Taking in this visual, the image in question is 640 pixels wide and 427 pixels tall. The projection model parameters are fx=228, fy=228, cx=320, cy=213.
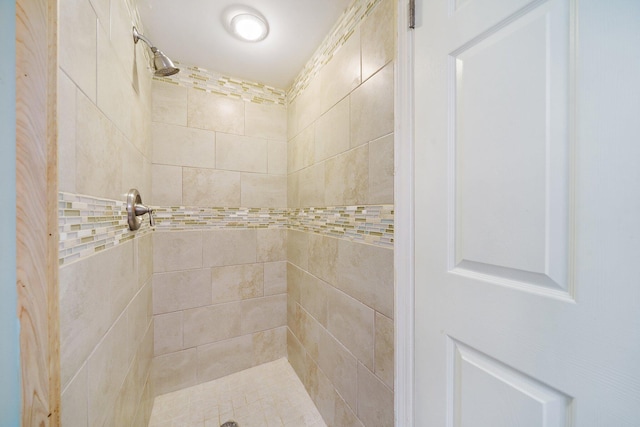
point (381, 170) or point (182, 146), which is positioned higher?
point (182, 146)

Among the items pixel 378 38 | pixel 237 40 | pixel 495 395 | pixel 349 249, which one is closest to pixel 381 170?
pixel 349 249

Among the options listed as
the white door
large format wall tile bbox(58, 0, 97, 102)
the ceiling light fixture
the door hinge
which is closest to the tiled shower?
large format wall tile bbox(58, 0, 97, 102)

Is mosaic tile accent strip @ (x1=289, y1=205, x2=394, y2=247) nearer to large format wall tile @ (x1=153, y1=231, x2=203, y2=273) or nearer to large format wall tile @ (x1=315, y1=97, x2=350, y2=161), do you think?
large format wall tile @ (x1=315, y1=97, x2=350, y2=161)

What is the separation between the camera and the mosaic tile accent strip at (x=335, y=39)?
102 cm

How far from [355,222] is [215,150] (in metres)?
1.17

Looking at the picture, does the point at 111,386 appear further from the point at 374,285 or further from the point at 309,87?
the point at 309,87

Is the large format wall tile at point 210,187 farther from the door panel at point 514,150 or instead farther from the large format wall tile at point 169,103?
the door panel at point 514,150

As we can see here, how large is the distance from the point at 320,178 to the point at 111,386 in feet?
3.96

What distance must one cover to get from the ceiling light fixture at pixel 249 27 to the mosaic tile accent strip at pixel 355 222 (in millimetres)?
1033

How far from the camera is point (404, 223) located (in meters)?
0.78

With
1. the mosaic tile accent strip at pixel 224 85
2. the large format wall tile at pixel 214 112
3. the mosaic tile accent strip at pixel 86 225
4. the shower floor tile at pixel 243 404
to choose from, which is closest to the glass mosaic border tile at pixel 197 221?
the mosaic tile accent strip at pixel 86 225

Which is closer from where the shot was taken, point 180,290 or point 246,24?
point 246,24

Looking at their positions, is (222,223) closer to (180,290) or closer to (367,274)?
(180,290)

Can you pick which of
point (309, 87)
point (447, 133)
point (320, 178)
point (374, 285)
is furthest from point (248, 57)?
point (374, 285)
